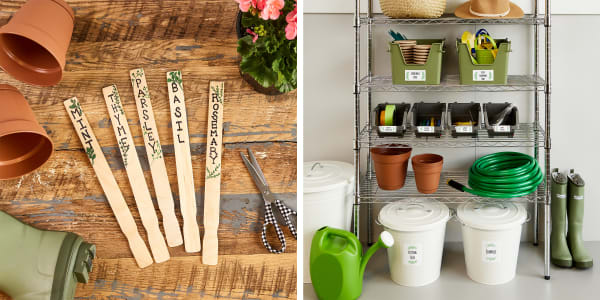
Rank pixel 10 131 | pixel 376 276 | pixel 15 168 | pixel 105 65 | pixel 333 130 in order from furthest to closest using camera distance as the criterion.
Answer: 1. pixel 333 130
2. pixel 376 276
3. pixel 105 65
4. pixel 15 168
5. pixel 10 131

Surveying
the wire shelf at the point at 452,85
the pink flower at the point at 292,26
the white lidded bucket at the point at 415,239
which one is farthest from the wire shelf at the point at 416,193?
the pink flower at the point at 292,26

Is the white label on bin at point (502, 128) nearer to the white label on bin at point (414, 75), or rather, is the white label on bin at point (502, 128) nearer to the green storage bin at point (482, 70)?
the green storage bin at point (482, 70)

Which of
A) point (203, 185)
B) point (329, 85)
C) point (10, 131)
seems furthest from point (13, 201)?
point (329, 85)

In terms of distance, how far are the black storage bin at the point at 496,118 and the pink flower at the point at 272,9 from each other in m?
1.40

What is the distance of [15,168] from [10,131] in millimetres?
157

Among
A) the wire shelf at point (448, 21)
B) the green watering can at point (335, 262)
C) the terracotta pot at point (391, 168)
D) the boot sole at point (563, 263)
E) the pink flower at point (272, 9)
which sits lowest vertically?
the boot sole at point (563, 263)

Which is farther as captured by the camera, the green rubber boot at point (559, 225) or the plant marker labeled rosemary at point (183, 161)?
the green rubber boot at point (559, 225)

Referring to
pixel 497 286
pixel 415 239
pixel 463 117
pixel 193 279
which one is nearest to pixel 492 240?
pixel 497 286

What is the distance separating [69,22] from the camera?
1.22 m

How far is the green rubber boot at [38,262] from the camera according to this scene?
4.11 feet

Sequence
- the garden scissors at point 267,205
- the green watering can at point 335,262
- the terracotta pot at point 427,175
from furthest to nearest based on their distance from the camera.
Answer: the terracotta pot at point 427,175 < the green watering can at point 335,262 < the garden scissors at point 267,205

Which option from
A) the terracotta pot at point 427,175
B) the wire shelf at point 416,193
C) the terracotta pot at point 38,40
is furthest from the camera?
the wire shelf at point 416,193

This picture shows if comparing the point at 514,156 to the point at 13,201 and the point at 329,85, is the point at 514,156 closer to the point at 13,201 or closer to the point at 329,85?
the point at 329,85

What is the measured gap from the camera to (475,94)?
8.50ft
